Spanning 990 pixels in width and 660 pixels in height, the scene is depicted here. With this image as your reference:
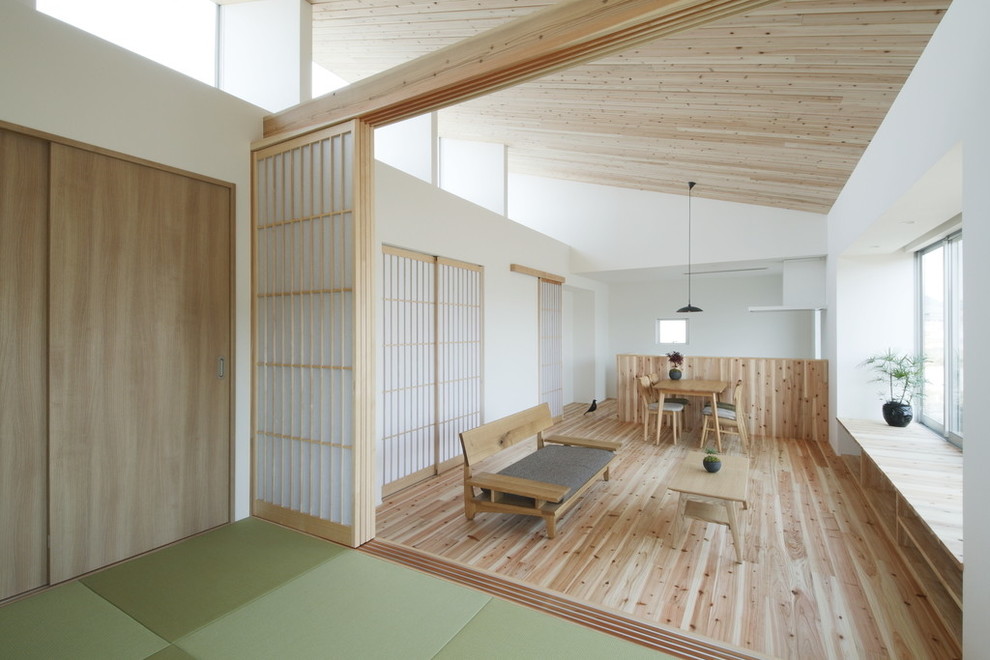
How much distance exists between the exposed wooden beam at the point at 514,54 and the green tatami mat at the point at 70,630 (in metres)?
2.59

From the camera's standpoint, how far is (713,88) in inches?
129

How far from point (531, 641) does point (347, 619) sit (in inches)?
30.3

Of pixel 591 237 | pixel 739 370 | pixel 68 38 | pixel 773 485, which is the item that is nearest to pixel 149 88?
pixel 68 38

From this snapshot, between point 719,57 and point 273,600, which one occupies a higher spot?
point 719,57

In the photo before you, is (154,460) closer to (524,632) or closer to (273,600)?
(273,600)

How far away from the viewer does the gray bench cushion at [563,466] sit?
3.22 meters

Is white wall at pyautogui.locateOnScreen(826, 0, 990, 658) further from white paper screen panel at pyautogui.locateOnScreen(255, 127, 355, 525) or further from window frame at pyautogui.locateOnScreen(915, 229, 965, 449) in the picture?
white paper screen panel at pyautogui.locateOnScreen(255, 127, 355, 525)

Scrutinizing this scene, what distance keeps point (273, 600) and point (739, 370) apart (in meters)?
5.88

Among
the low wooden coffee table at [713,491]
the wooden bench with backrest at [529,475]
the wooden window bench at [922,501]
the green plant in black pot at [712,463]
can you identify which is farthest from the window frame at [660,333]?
the green plant in black pot at [712,463]

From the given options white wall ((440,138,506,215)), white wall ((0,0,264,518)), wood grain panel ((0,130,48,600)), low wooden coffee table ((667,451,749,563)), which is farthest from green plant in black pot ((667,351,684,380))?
wood grain panel ((0,130,48,600))

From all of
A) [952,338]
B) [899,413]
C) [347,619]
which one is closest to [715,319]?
[899,413]

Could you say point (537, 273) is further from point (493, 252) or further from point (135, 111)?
point (135, 111)

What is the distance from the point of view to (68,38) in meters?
2.13

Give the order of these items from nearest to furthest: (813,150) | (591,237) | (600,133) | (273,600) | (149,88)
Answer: (273,600) < (149,88) < (813,150) < (600,133) < (591,237)
